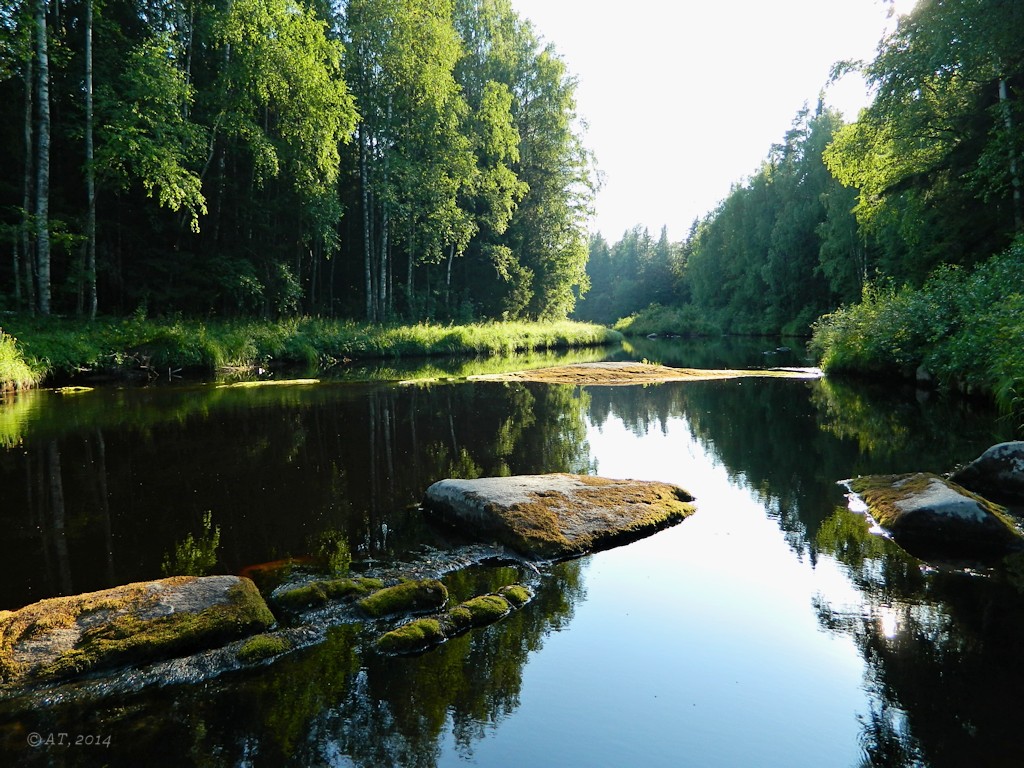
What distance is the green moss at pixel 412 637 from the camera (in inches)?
141

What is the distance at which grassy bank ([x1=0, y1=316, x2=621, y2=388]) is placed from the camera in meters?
14.4

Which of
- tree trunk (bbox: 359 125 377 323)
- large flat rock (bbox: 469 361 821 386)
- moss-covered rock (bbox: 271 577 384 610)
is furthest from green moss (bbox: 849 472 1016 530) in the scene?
tree trunk (bbox: 359 125 377 323)

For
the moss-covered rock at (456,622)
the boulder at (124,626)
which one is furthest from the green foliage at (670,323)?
the boulder at (124,626)

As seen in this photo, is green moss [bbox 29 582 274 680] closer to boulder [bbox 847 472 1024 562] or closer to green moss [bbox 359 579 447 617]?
green moss [bbox 359 579 447 617]

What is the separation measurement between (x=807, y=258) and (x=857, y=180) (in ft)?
99.7

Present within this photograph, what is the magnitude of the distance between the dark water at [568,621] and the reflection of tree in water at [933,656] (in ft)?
0.05

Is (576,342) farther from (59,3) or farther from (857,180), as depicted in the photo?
(59,3)

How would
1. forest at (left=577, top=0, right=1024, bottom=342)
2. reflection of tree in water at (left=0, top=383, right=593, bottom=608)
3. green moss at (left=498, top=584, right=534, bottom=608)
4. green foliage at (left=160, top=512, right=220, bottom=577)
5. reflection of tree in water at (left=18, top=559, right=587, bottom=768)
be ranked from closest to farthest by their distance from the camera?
reflection of tree in water at (left=18, top=559, right=587, bottom=768) → green moss at (left=498, top=584, right=534, bottom=608) → green foliage at (left=160, top=512, right=220, bottom=577) → reflection of tree in water at (left=0, top=383, right=593, bottom=608) → forest at (left=577, top=0, right=1024, bottom=342)

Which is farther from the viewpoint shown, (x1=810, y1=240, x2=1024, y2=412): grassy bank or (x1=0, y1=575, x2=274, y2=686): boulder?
(x1=810, y1=240, x2=1024, y2=412): grassy bank

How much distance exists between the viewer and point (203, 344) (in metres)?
17.6

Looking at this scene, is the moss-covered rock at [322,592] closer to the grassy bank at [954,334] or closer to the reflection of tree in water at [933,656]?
the reflection of tree in water at [933,656]

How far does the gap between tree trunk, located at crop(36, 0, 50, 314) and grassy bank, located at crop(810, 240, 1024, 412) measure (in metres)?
20.7

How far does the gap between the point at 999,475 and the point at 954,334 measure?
9.22 metres

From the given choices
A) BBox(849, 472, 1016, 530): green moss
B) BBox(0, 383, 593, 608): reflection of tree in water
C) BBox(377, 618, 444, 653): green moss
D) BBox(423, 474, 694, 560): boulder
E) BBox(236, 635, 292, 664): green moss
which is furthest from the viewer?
BBox(849, 472, 1016, 530): green moss
